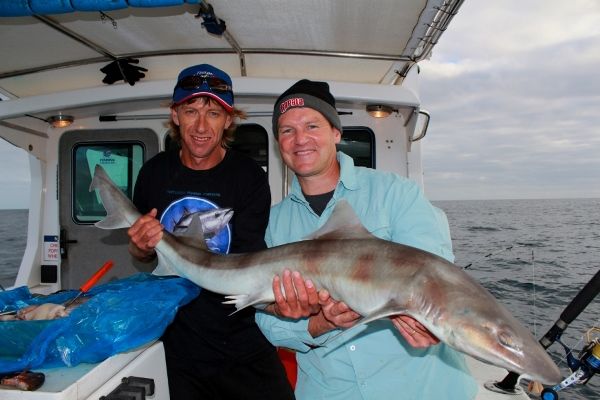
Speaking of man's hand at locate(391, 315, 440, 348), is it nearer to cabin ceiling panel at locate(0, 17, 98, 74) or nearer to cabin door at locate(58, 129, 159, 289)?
cabin ceiling panel at locate(0, 17, 98, 74)

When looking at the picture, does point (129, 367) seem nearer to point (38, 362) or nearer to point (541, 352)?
point (38, 362)

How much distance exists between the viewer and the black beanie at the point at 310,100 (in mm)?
2927

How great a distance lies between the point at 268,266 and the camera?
9.22ft

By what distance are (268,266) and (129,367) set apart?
0.96 m

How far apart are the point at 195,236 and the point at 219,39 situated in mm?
2196

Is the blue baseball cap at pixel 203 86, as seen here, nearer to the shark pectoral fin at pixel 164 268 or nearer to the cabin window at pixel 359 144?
the shark pectoral fin at pixel 164 268

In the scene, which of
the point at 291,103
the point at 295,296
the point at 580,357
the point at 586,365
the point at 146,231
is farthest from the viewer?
the point at 580,357

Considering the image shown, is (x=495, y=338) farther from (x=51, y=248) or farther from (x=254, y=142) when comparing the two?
(x=51, y=248)

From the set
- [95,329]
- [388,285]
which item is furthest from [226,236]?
[388,285]

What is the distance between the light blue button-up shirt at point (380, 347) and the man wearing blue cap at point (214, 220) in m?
0.69

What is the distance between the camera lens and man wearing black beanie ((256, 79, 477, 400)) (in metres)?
2.60

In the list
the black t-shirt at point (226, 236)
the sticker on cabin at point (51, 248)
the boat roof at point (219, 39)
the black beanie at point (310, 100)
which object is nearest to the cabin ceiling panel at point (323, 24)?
the boat roof at point (219, 39)

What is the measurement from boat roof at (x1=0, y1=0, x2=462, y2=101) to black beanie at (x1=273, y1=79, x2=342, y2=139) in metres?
0.94

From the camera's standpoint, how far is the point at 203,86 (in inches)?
139
